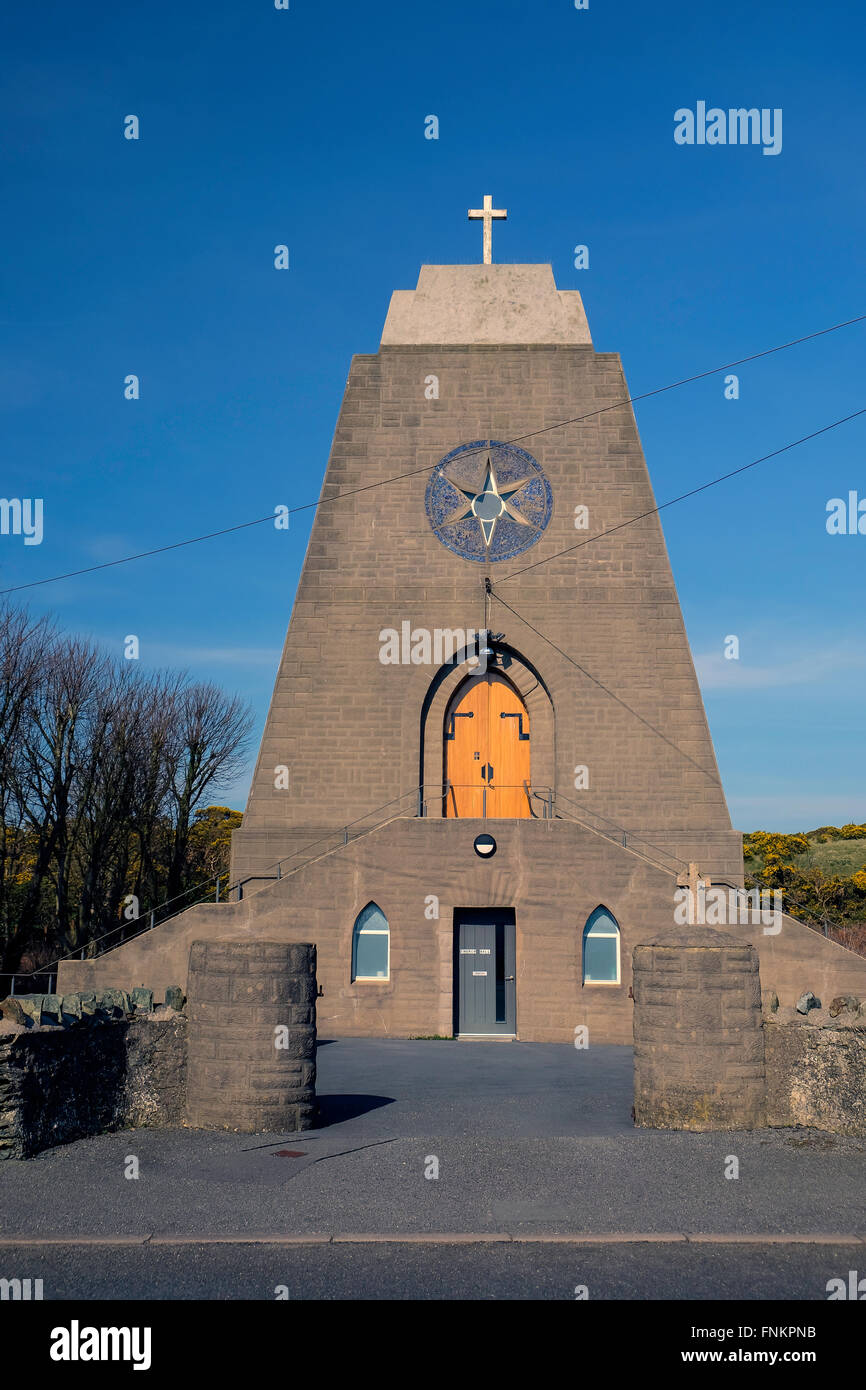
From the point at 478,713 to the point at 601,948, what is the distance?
5.95 metres

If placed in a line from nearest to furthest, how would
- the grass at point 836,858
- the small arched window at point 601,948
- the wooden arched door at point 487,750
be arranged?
the small arched window at point 601,948 < the wooden arched door at point 487,750 < the grass at point 836,858

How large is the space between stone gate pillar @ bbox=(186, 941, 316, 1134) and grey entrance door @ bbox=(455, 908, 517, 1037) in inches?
396

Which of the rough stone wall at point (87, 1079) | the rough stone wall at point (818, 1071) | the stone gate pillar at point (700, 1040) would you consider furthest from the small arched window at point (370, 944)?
the rough stone wall at point (818, 1071)

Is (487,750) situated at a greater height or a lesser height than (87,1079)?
greater

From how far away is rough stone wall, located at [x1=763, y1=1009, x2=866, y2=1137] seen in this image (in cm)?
1169

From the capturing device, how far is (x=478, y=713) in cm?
2519

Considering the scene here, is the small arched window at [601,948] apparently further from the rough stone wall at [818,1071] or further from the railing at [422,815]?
the rough stone wall at [818,1071]

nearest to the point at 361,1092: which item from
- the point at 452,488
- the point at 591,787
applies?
the point at 591,787

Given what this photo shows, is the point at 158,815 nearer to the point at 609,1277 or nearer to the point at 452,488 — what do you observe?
the point at 452,488

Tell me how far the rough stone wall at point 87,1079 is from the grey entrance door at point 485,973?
10345 millimetres

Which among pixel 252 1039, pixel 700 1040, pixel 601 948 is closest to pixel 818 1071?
pixel 700 1040

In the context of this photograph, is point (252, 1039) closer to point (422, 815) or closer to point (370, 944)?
point (370, 944)

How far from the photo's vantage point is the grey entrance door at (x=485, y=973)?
2208cm
